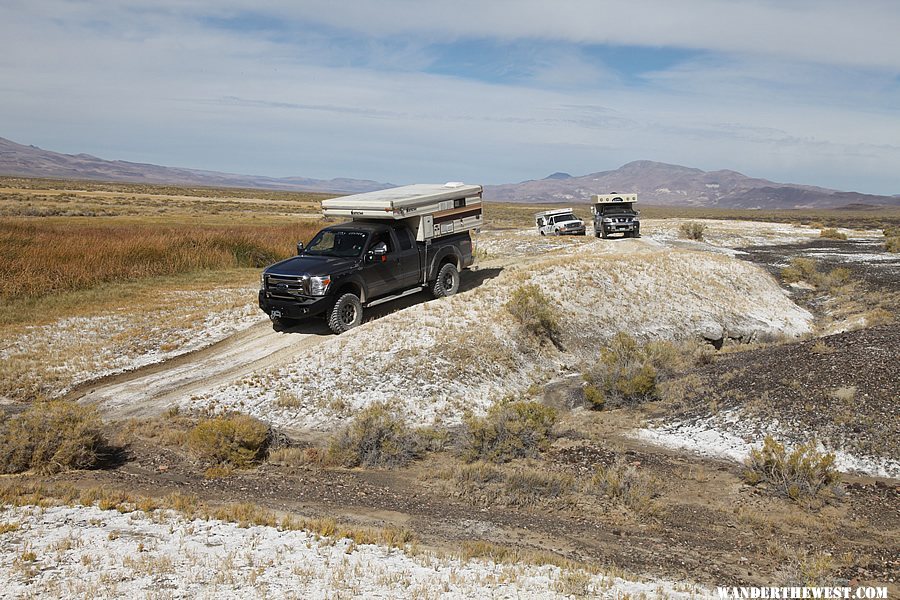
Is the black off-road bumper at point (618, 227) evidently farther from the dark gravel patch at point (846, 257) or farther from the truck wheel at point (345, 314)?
the truck wheel at point (345, 314)

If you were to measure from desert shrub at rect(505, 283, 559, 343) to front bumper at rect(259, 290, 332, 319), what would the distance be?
17.1 ft

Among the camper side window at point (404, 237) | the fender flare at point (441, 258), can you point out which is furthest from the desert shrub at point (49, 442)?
the fender flare at point (441, 258)

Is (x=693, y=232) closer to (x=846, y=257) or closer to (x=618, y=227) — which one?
(x=618, y=227)

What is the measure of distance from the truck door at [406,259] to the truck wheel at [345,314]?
151 cm

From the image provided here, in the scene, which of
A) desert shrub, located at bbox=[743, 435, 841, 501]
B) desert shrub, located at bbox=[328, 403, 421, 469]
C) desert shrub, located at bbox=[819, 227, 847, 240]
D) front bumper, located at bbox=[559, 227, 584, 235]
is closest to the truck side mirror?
desert shrub, located at bbox=[328, 403, 421, 469]

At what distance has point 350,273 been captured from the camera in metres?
14.9

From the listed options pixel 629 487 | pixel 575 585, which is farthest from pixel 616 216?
pixel 575 585

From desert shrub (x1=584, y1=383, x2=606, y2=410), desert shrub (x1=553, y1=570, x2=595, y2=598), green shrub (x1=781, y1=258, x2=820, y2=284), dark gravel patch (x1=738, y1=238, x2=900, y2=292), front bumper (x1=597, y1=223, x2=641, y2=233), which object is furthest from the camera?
front bumper (x1=597, y1=223, x2=641, y2=233)

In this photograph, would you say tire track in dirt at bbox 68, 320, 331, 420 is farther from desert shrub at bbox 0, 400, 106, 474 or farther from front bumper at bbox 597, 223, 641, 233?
front bumper at bbox 597, 223, 641, 233

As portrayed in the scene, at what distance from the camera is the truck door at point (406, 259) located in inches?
643

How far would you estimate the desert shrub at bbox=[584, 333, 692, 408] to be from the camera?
45.6 feet

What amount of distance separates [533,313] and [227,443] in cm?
919

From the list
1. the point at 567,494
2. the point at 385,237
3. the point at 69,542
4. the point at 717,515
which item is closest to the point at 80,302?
the point at 385,237

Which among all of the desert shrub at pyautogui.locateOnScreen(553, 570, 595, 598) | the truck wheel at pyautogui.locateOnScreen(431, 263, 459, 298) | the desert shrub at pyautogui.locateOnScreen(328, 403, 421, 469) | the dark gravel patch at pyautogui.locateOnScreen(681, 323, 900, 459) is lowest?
the desert shrub at pyautogui.locateOnScreen(328, 403, 421, 469)
